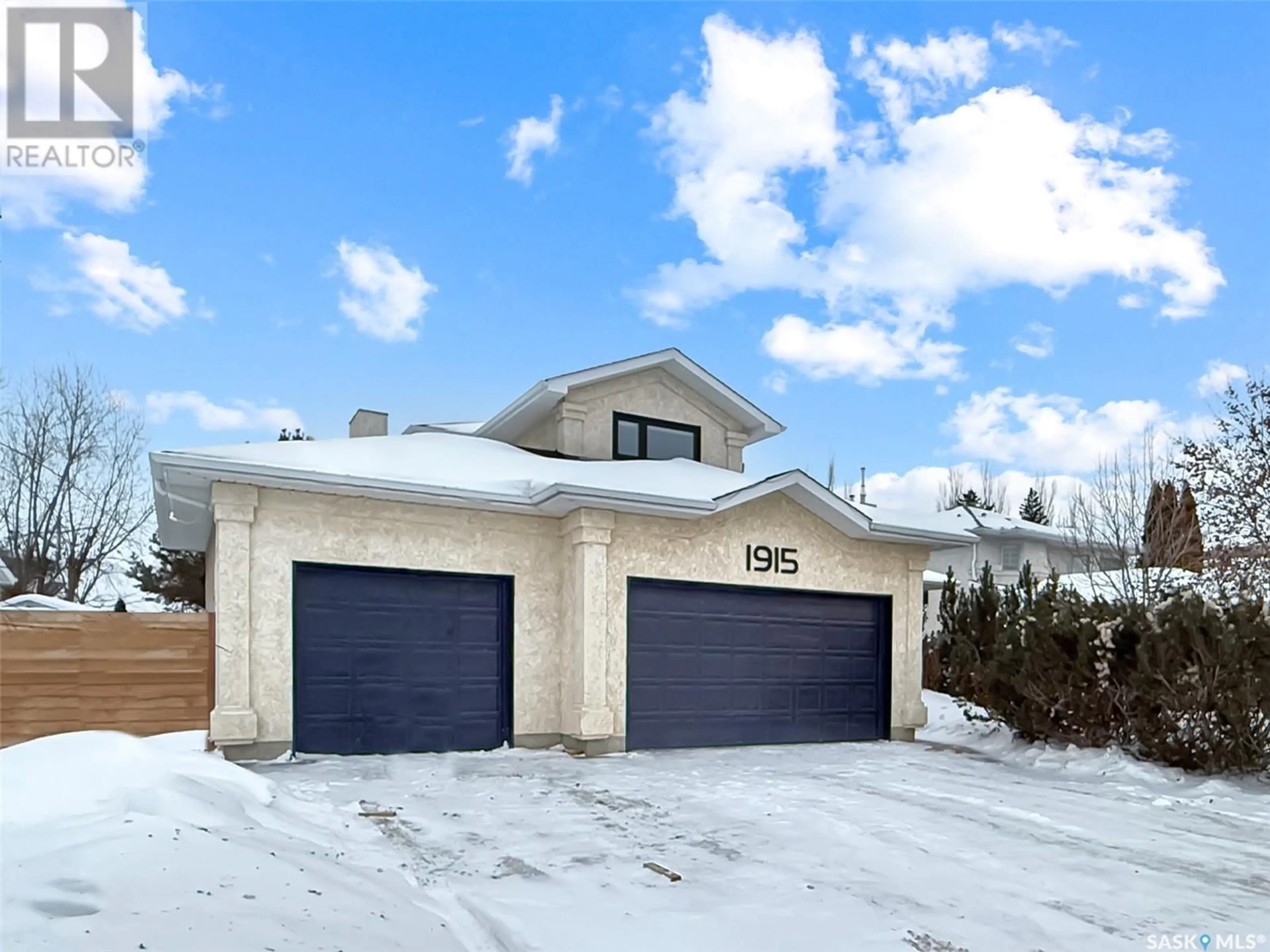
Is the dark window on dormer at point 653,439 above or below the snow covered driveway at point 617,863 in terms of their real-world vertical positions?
above

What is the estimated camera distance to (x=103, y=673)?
8.40 metres

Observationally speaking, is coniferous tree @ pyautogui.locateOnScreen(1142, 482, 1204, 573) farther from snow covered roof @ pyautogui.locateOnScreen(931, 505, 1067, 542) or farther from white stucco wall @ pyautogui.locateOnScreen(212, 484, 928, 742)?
white stucco wall @ pyautogui.locateOnScreen(212, 484, 928, 742)

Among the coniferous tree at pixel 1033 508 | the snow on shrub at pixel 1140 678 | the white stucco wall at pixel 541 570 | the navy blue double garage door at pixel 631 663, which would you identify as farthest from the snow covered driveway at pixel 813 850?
the coniferous tree at pixel 1033 508

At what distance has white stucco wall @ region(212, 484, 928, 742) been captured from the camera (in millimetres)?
8898

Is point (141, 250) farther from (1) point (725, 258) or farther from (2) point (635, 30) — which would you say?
(1) point (725, 258)

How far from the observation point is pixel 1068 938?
414 centimetres

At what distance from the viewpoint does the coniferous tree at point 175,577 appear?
76.1 ft

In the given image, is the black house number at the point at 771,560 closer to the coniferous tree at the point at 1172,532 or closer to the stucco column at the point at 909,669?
the stucco column at the point at 909,669

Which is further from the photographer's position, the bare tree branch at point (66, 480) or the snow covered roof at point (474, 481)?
the bare tree branch at point (66, 480)

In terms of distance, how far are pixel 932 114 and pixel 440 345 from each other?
1169 centimetres

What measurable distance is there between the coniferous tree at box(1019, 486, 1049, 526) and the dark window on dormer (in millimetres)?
32319

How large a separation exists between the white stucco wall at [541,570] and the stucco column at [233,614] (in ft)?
0.05

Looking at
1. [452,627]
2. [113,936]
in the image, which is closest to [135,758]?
[113,936]

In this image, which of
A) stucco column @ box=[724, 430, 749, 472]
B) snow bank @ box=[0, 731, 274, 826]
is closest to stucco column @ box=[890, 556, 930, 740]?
stucco column @ box=[724, 430, 749, 472]
